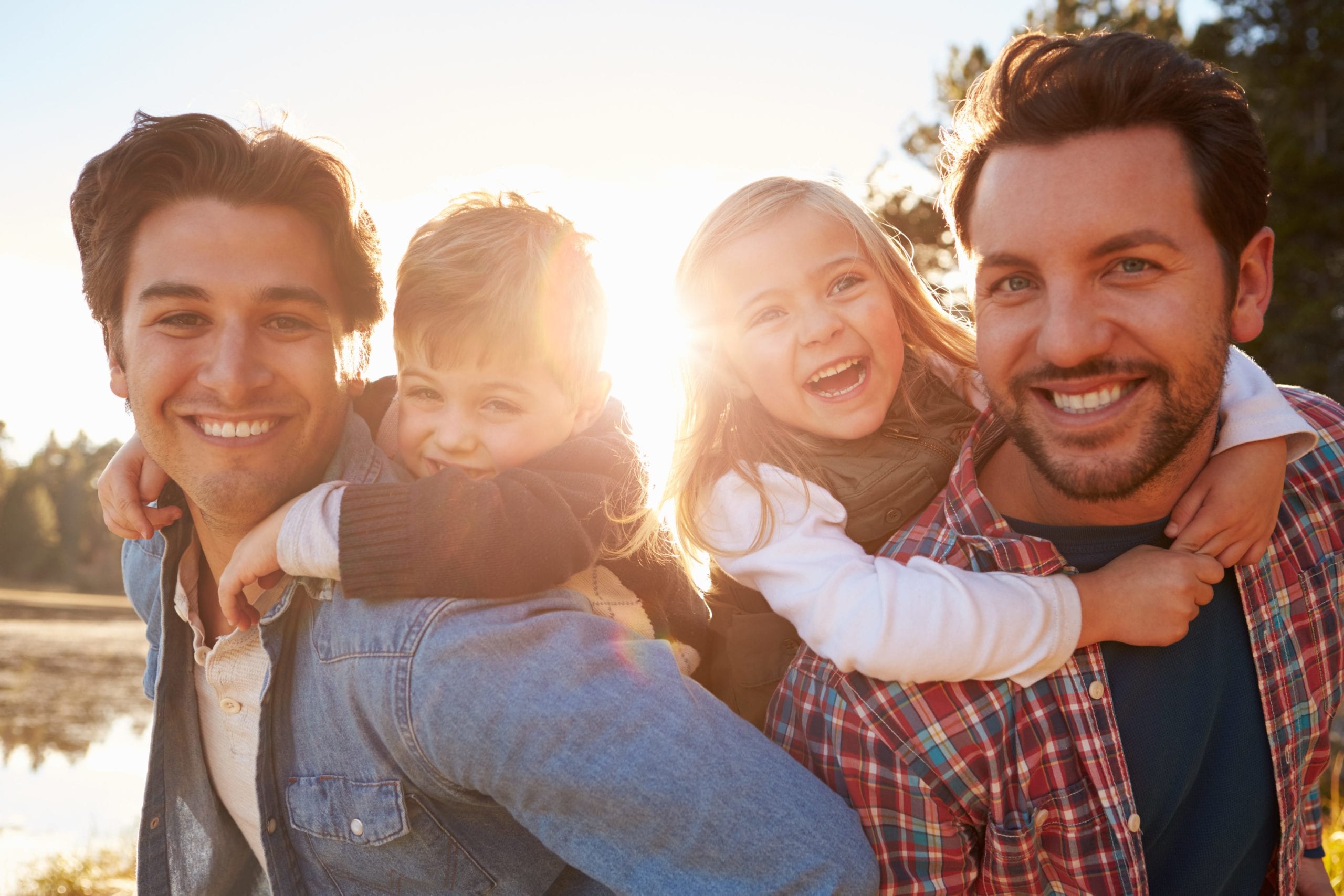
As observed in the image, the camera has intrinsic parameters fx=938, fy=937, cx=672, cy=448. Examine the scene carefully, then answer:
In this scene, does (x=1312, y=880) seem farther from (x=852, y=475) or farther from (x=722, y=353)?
(x=722, y=353)

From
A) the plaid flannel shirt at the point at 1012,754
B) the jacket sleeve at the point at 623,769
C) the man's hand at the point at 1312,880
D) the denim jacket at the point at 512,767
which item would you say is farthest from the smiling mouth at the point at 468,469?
the man's hand at the point at 1312,880

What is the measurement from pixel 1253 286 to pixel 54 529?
5354 cm

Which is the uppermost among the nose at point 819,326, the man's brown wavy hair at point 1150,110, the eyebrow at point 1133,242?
the man's brown wavy hair at point 1150,110

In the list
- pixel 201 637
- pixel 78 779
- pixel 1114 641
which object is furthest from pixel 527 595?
pixel 78 779

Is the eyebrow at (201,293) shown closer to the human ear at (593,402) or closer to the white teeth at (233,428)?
the white teeth at (233,428)

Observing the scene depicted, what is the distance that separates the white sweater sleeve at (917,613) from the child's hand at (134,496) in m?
1.88

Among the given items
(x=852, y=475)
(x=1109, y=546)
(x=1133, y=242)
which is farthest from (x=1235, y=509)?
(x=852, y=475)

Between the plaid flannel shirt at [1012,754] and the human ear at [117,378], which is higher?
the human ear at [117,378]

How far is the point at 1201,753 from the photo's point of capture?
2.17 meters

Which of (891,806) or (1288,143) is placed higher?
(1288,143)

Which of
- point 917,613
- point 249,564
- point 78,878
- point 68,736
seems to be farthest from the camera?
point 68,736

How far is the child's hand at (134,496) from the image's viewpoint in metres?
2.84

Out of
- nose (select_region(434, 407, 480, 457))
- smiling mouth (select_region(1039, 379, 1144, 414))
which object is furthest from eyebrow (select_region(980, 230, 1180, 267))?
nose (select_region(434, 407, 480, 457))

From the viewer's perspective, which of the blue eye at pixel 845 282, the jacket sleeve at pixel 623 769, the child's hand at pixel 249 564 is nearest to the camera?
the jacket sleeve at pixel 623 769
